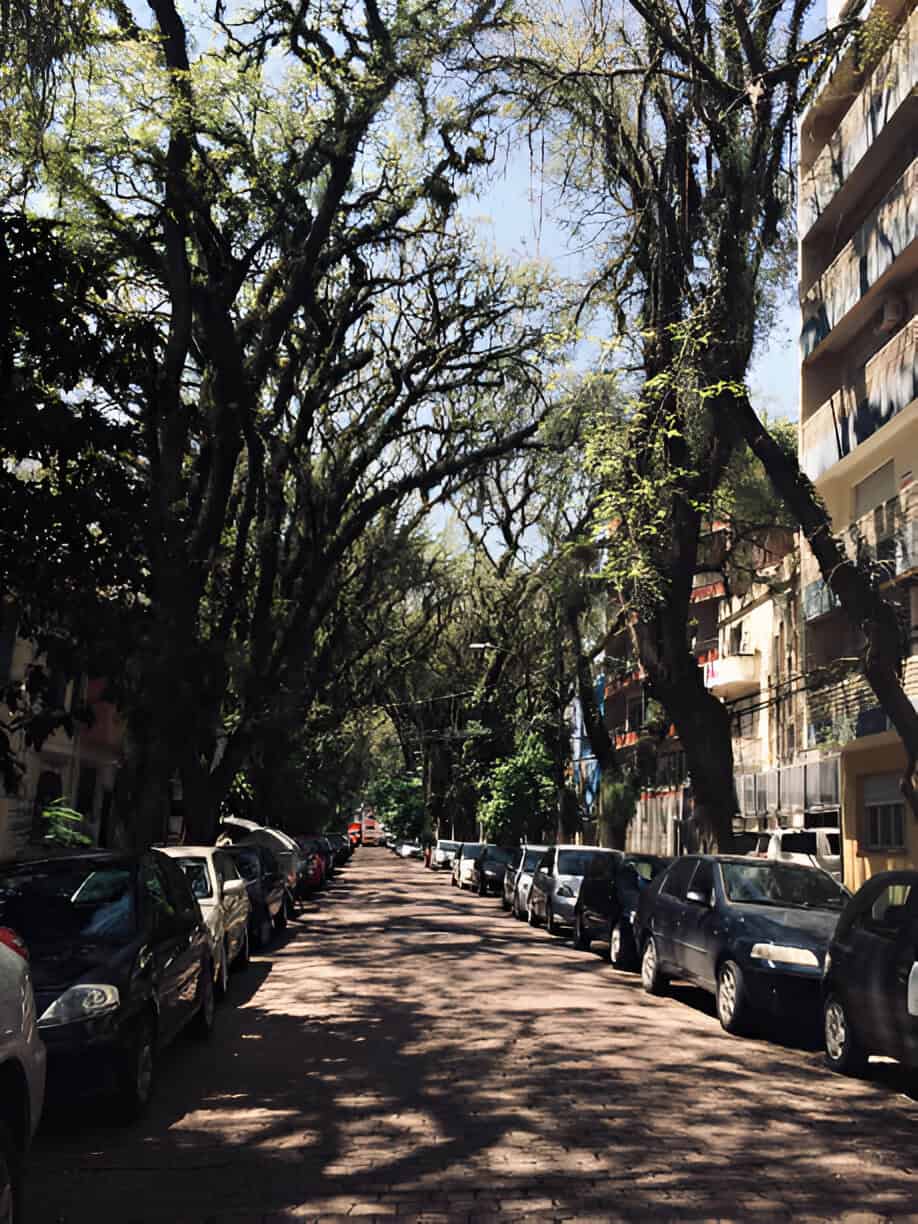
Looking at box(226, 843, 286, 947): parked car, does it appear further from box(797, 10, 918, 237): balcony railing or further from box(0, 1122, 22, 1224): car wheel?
box(797, 10, 918, 237): balcony railing

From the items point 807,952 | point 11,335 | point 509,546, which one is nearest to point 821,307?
point 509,546

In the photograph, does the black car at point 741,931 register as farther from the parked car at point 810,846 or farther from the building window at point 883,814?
the building window at point 883,814

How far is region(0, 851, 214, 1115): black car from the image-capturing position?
6938 mm

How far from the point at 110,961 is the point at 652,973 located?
756 cm

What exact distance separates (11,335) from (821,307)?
1922cm

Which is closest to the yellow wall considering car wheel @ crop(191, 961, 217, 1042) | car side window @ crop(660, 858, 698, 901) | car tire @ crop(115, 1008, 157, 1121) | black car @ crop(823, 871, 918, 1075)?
car side window @ crop(660, 858, 698, 901)

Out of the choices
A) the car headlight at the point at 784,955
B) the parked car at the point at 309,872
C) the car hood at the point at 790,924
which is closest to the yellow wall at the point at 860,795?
the car hood at the point at 790,924

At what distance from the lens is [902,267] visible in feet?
69.3

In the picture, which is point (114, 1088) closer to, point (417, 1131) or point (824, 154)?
point (417, 1131)

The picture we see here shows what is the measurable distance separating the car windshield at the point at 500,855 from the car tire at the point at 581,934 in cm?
1627

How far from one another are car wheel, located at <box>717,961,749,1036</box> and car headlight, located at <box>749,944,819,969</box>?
22 cm

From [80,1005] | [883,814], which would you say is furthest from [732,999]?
[883,814]

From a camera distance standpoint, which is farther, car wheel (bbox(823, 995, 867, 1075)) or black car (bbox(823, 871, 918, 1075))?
car wheel (bbox(823, 995, 867, 1075))

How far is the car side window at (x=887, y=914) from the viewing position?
8.87 meters
